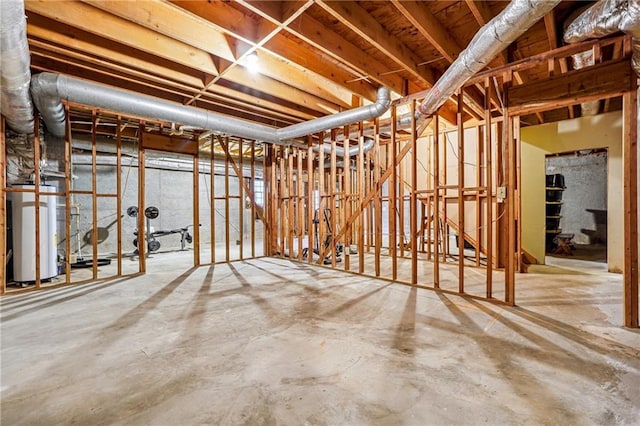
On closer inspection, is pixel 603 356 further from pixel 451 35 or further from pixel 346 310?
pixel 451 35

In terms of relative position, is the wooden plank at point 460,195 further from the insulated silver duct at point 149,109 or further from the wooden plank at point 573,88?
the insulated silver duct at point 149,109

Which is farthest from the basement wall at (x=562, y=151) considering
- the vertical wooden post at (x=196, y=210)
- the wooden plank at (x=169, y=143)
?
the wooden plank at (x=169, y=143)

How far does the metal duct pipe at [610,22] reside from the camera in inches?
80.7

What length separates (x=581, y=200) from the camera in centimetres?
841

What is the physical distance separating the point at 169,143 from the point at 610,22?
5912 millimetres

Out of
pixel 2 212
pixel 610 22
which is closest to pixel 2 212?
pixel 2 212

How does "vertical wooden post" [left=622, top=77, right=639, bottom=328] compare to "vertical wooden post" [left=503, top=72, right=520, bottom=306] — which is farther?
"vertical wooden post" [left=503, top=72, right=520, bottom=306]

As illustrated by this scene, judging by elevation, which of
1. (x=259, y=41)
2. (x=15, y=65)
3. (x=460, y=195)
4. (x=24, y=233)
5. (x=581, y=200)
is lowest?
(x=24, y=233)

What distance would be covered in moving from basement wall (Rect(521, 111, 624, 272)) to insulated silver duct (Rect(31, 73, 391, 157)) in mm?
3620

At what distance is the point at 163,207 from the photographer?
312 inches

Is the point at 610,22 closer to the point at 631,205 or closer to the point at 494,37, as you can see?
the point at 494,37

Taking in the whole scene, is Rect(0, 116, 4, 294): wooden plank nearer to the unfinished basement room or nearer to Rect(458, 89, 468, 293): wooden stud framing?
the unfinished basement room

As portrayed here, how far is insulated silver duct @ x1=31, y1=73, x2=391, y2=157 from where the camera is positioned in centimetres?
322

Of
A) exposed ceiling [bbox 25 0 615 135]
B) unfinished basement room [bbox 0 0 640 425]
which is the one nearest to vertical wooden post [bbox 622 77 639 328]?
unfinished basement room [bbox 0 0 640 425]
